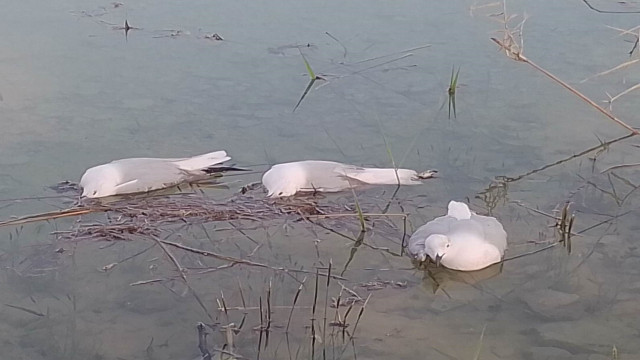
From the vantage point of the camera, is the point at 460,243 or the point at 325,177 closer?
the point at 460,243

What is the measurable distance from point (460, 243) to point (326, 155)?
0.70m

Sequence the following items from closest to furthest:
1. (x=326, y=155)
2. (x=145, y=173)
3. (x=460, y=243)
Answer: (x=460, y=243)
(x=145, y=173)
(x=326, y=155)

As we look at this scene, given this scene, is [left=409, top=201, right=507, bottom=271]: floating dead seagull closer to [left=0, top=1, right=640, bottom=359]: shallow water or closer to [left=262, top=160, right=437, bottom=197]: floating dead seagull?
[left=0, top=1, right=640, bottom=359]: shallow water

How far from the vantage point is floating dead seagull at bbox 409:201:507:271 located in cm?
197

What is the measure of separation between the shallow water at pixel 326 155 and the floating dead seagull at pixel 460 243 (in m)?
0.04

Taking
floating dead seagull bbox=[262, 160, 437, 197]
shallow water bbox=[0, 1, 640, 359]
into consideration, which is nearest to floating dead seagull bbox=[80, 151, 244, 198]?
shallow water bbox=[0, 1, 640, 359]

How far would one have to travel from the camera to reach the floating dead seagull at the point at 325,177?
2.32 meters

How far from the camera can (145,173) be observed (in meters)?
2.36

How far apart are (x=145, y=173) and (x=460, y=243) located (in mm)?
878

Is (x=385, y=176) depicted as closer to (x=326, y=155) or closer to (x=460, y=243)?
(x=326, y=155)

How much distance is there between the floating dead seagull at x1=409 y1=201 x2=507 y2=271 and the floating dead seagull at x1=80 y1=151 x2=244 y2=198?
2.15ft

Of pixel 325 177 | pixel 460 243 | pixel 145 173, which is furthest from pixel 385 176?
pixel 145 173

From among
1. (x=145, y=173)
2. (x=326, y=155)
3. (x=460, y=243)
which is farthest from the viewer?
(x=326, y=155)

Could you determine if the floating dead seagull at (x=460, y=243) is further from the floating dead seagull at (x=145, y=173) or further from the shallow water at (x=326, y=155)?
the floating dead seagull at (x=145, y=173)
